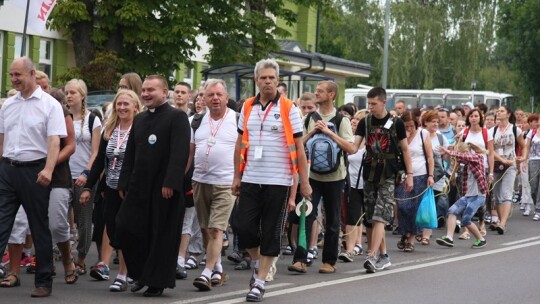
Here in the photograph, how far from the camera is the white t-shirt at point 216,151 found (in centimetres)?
1205

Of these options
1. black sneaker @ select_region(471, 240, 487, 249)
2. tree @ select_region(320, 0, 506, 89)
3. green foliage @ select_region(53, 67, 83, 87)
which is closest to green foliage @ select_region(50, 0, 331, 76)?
green foliage @ select_region(53, 67, 83, 87)

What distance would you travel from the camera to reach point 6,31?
34.5 m

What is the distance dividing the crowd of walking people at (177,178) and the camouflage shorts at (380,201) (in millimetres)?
12

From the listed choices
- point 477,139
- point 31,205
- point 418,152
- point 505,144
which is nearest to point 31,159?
point 31,205

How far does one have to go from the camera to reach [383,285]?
12.1 m

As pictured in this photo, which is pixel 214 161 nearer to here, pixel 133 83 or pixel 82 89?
pixel 133 83

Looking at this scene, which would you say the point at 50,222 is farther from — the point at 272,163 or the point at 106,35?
the point at 106,35

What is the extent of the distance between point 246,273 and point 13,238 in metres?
2.69

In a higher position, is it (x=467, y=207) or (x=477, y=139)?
(x=477, y=139)

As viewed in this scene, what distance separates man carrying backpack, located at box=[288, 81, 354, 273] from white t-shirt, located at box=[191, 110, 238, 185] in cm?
102

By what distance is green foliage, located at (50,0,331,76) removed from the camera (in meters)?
31.5

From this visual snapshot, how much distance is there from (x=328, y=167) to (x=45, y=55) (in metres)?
25.3

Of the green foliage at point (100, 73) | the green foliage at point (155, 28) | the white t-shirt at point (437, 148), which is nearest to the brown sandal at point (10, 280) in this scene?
the white t-shirt at point (437, 148)

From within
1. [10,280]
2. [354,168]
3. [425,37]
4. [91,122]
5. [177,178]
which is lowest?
[10,280]
